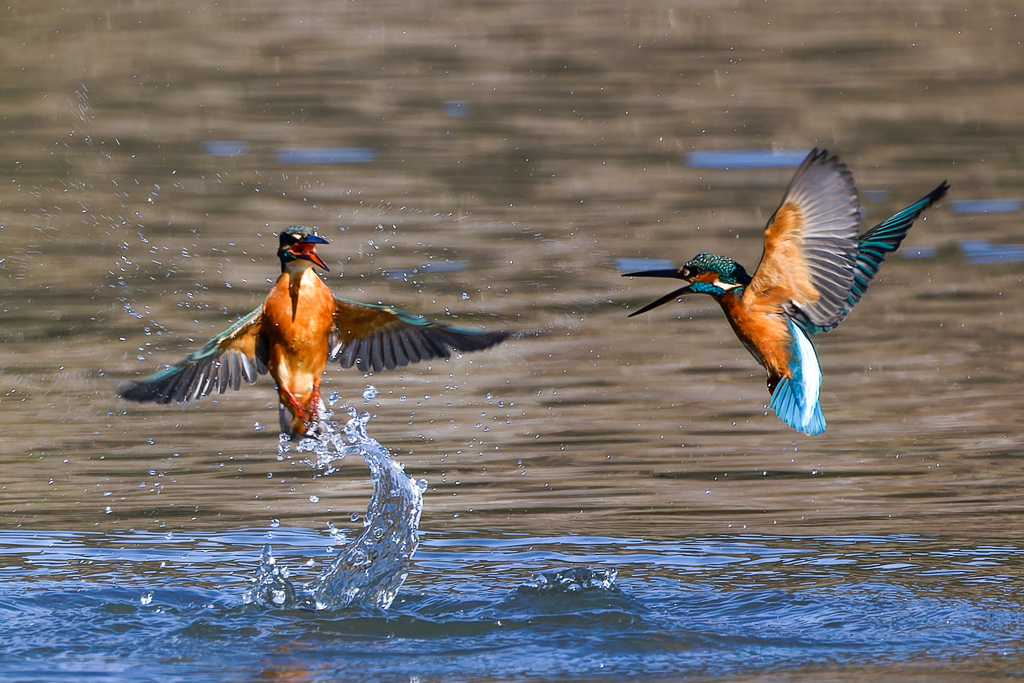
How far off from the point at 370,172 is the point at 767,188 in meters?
2.66

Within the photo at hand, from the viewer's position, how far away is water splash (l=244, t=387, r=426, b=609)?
5168 millimetres

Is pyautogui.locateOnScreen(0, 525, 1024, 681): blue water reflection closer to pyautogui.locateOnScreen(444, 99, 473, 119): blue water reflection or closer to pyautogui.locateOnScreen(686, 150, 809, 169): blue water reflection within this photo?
pyautogui.locateOnScreen(686, 150, 809, 169): blue water reflection

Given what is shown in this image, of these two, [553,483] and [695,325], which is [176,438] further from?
[695,325]

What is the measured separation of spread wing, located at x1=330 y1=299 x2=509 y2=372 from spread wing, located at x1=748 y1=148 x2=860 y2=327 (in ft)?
3.38

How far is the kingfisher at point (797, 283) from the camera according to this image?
4.55m

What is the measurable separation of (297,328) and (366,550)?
753 millimetres

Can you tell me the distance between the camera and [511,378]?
767 cm

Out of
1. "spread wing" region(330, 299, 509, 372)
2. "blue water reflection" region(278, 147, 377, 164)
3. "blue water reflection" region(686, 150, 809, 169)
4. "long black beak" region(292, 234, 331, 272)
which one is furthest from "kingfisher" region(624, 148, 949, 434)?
"blue water reflection" region(278, 147, 377, 164)

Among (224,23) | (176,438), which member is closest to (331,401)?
(176,438)

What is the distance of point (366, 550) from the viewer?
5.38 m

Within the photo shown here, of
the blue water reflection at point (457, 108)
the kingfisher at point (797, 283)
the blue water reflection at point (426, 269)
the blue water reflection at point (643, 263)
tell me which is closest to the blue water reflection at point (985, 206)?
the blue water reflection at point (643, 263)

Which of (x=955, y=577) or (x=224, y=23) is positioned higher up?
(x=224, y=23)

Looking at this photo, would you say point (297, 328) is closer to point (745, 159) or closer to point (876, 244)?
point (876, 244)

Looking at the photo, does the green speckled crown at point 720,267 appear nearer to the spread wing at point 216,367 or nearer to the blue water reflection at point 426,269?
the spread wing at point 216,367
